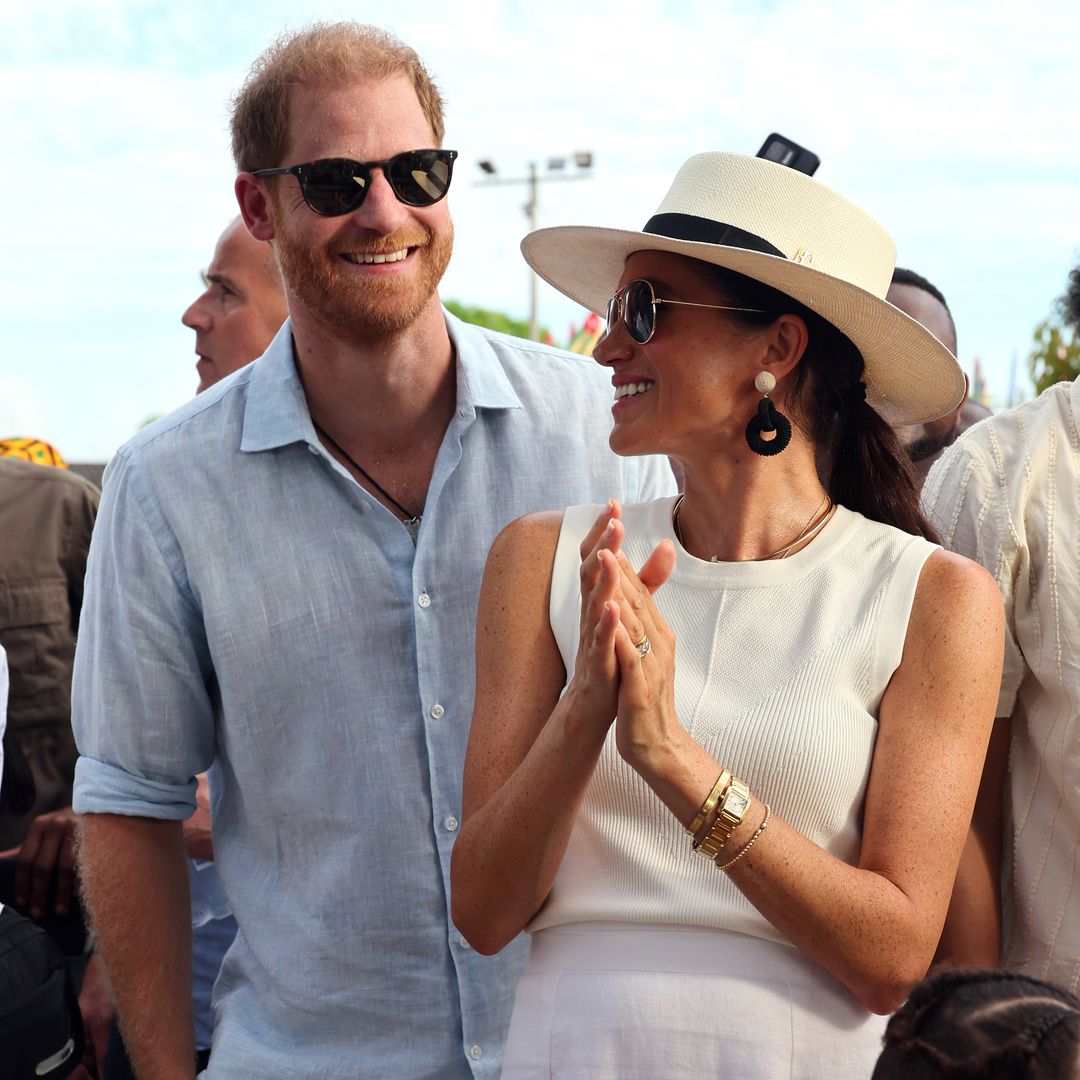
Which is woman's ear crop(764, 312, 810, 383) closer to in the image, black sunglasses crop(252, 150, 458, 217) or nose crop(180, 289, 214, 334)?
black sunglasses crop(252, 150, 458, 217)

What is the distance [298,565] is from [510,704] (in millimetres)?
754

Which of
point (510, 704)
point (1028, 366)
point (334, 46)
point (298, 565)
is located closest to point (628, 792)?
point (510, 704)

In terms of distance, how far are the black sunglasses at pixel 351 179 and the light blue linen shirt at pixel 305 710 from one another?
391 mm

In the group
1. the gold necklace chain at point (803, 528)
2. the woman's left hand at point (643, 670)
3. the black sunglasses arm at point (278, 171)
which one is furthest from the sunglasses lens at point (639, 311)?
the black sunglasses arm at point (278, 171)

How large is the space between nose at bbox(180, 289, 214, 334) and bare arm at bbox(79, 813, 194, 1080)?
2.41 metres

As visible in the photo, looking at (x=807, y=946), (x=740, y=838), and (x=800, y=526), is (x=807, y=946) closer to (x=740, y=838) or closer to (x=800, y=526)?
(x=740, y=838)

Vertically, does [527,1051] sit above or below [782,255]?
below

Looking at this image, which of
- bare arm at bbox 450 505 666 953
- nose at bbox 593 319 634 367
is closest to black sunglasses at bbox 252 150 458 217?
nose at bbox 593 319 634 367

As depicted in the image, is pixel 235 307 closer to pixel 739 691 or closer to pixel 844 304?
pixel 844 304

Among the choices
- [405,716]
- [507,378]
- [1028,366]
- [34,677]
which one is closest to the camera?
[405,716]

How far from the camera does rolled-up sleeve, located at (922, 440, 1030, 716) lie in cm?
271

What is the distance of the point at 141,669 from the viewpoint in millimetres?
3078

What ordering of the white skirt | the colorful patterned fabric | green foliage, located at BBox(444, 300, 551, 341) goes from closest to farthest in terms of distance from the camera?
the white skirt
the colorful patterned fabric
green foliage, located at BBox(444, 300, 551, 341)

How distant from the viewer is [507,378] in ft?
11.0
